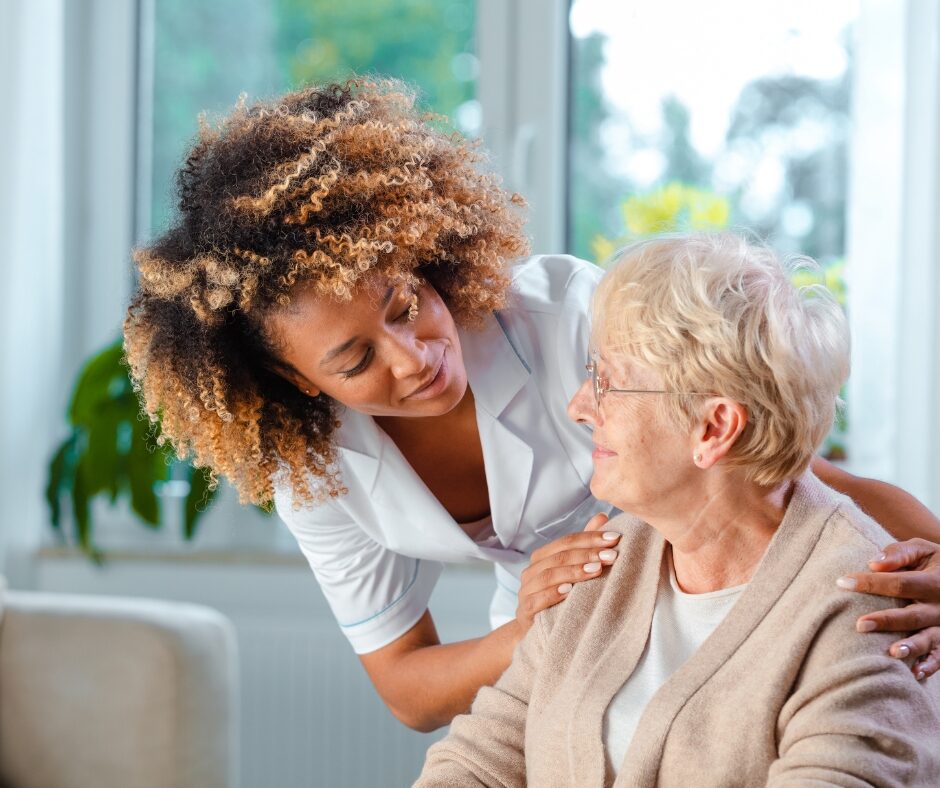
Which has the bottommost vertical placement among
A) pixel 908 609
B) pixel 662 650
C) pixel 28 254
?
pixel 662 650

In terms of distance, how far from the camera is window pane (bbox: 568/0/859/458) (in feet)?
9.27

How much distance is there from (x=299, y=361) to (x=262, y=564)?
1.66 meters

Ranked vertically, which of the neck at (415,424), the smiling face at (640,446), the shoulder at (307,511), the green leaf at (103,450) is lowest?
the green leaf at (103,450)

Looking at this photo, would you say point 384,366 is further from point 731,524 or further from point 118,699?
point 118,699

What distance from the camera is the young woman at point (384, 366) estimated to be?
1357 mm

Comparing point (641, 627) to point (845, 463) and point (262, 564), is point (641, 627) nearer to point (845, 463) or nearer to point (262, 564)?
point (845, 463)

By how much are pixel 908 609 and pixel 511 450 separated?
0.62 m

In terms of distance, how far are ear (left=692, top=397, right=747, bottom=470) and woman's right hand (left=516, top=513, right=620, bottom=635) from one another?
210mm

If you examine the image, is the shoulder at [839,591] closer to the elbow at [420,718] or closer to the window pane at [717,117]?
the elbow at [420,718]

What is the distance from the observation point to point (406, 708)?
5.74 ft

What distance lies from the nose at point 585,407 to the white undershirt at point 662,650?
0.23m

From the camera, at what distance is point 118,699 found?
6.73 ft

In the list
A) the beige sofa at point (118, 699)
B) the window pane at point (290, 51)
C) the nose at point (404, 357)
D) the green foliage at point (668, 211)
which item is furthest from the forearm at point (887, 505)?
the window pane at point (290, 51)

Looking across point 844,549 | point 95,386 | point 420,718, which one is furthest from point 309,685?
point 844,549
